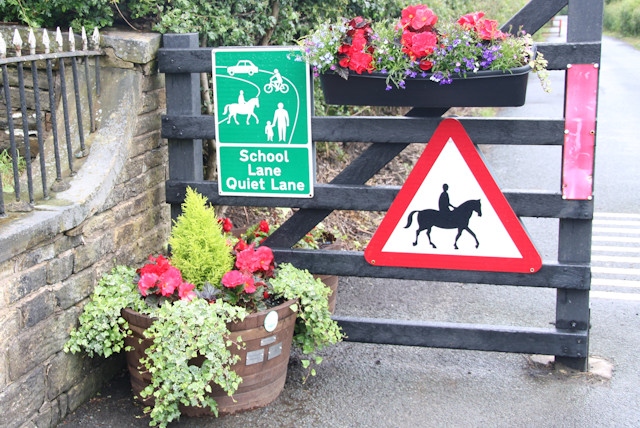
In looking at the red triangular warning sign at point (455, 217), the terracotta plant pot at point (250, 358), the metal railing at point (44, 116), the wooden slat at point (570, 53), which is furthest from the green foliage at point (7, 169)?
the wooden slat at point (570, 53)

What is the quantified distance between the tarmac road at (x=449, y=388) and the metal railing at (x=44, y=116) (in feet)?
3.75

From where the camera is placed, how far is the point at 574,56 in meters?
4.02

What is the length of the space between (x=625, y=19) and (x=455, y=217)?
158 ft

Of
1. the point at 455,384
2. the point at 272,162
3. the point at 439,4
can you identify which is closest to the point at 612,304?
the point at 455,384

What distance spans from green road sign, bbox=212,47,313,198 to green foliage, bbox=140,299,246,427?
0.85m

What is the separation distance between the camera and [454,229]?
13.9ft

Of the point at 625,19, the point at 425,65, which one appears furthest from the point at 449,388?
the point at 625,19

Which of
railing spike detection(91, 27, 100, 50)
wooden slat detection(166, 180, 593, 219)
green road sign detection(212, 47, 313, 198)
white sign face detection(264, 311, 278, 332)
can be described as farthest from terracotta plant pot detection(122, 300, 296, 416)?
railing spike detection(91, 27, 100, 50)

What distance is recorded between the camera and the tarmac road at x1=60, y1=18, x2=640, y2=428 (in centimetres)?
402

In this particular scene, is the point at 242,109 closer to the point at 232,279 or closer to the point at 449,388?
the point at 232,279

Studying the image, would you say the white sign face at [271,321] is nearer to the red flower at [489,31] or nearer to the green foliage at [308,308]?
the green foliage at [308,308]

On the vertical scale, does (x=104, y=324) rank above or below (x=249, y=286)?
below

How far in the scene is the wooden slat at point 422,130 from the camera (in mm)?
4098

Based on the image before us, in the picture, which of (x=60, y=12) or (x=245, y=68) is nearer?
(x=245, y=68)
